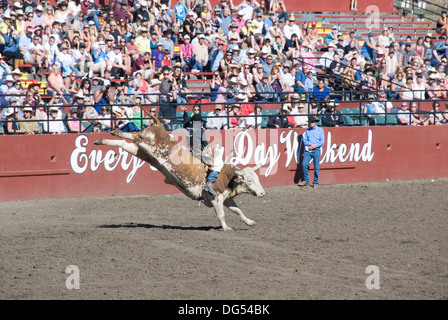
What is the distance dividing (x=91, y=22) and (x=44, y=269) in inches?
419

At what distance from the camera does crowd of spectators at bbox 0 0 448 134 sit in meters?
17.0

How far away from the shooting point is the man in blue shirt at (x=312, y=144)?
59.5ft

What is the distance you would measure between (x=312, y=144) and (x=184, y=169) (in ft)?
21.3

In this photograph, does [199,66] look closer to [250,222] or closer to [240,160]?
[240,160]

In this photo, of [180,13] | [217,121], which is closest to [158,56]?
[180,13]

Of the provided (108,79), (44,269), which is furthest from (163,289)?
(108,79)

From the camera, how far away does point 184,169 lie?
1229 centimetres

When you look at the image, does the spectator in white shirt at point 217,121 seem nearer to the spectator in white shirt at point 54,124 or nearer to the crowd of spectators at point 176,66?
the crowd of spectators at point 176,66

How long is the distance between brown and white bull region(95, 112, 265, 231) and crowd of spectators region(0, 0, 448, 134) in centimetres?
380

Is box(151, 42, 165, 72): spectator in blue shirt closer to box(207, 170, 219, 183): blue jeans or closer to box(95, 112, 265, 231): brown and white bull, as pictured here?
box(95, 112, 265, 231): brown and white bull

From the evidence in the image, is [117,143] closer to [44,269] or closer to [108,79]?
[44,269]

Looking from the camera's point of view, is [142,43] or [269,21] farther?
[269,21]

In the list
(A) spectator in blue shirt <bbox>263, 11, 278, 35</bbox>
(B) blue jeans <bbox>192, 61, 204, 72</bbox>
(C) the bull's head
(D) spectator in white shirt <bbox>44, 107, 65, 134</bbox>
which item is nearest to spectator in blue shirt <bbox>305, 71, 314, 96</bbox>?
(A) spectator in blue shirt <bbox>263, 11, 278, 35</bbox>

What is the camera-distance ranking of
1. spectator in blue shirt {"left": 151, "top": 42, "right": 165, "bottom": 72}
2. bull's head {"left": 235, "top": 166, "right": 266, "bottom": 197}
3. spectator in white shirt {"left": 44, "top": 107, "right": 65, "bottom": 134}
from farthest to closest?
spectator in blue shirt {"left": 151, "top": 42, "right": 165, "bottom": 72}
spectator in white shirt {"left": 44, "top": 107, "right": 65, "bottom": 134}
bull's head {"left": 235, "top": 166, "right": 266, "bottom": 197}
